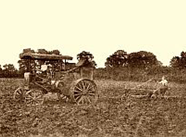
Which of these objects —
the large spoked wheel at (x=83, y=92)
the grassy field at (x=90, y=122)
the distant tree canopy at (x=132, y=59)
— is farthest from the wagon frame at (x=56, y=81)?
the distant tree canopy at (x=132, y=59)

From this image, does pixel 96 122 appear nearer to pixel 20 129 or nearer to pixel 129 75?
pixel 20 129

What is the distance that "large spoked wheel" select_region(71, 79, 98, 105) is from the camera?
12799 millimetres

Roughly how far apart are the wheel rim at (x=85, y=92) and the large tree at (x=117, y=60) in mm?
57767

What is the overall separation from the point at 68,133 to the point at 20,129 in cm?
133

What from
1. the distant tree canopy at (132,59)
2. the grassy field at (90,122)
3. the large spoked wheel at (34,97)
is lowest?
the grassy field at (90,122)

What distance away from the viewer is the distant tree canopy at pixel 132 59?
68625 mm

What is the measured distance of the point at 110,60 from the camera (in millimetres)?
71438

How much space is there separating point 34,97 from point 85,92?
7.22 ft

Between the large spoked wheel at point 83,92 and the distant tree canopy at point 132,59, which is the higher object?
the distant tree canopy at point 132,59

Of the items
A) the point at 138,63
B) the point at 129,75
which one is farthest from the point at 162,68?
the point at 138,63

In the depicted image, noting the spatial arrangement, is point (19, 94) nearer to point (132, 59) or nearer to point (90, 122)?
point (90, 122)

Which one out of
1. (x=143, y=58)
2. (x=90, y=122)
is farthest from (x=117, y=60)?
(x=90, y=122)

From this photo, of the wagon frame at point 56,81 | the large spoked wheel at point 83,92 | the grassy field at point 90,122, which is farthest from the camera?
the wagon frame at point 56,81

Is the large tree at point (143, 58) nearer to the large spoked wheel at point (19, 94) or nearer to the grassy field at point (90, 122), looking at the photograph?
the large spoked wheel at point (19, 94)
